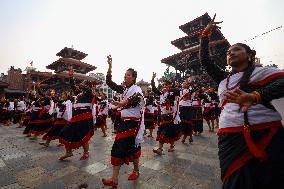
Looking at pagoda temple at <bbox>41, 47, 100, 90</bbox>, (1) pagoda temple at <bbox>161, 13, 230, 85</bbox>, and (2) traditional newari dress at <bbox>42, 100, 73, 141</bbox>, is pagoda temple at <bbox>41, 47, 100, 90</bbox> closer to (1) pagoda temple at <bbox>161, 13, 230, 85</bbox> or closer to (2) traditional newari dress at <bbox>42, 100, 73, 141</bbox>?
(1) pagoda temple at <bbox>161, 13, 230, 85</bbox>

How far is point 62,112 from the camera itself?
729cm

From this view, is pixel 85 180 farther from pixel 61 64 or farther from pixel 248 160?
pixel 61 64

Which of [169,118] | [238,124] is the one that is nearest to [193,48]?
[169,118]

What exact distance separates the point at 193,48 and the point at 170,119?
80.6 ft

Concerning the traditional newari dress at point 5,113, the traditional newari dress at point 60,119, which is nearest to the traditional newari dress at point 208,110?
the traditional newari dress at point 60,119

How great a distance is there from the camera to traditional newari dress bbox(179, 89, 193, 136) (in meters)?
7.75

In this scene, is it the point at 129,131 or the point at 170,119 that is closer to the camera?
the point at 129,131

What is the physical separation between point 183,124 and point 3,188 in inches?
222

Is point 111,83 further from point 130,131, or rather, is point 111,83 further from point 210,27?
point 210,27

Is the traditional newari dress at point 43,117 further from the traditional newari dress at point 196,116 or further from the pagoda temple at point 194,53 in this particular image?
the pagoda temple at point 194,53

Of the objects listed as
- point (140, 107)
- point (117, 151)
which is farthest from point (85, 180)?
point (140, 107)

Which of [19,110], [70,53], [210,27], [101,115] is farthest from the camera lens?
[70,53]

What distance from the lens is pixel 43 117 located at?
28.2ft

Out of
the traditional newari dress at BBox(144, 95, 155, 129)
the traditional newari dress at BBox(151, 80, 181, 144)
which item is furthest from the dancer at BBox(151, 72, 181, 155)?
the traditional newari dress at BBox(144, 95, 155, 129)
